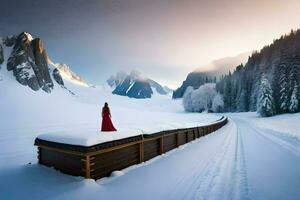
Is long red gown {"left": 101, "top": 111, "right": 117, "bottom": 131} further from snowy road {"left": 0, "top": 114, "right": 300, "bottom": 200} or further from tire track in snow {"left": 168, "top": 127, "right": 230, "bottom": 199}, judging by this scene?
tire track in snow {"left": 168, "top": 127, "right": 230, "bottom": 199}

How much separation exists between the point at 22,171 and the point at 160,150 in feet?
17.4

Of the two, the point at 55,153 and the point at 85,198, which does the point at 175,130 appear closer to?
the point at 55,153

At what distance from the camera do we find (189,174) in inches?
263

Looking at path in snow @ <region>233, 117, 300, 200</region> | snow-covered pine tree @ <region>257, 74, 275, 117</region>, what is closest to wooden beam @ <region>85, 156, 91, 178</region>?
path in snow @ <region>233, 117, 300, 200</region>

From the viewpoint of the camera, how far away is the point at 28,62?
246 ft

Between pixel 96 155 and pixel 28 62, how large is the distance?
8124 cm

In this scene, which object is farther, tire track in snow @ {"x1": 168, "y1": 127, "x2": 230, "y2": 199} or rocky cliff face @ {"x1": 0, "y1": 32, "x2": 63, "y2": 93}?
rocky cliff face @ {"x1": 0, "y1": 32, "x2": 63, "y2": 93}

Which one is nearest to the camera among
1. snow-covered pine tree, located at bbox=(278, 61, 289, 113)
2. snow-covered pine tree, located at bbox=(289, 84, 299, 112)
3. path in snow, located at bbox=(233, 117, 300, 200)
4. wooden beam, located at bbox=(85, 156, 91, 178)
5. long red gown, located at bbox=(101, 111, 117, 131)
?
path in snow, located at bbox=(233, 117, 300, 200)

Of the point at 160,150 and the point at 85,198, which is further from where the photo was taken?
the point at 160,150

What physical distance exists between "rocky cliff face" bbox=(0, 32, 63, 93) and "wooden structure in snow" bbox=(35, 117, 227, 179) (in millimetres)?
67261

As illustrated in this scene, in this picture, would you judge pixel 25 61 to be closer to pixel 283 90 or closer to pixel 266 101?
pixel 266 101

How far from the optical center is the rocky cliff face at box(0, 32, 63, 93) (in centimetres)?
6750

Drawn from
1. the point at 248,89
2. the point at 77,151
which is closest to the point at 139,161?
the point at 77,151

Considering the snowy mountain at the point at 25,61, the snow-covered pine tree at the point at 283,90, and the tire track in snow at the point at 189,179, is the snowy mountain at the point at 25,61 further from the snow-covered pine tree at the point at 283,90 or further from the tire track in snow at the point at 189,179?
the tire track in snow at the point at 189,179
